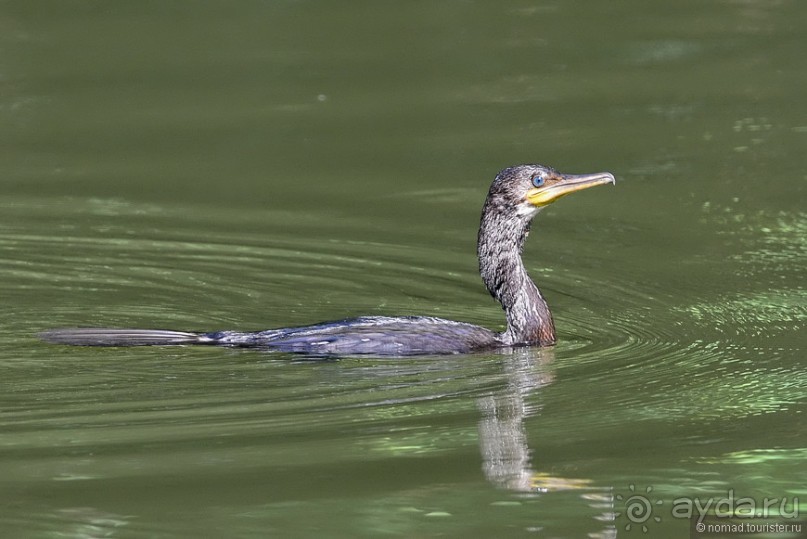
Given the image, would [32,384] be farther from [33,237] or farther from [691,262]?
[691,262]

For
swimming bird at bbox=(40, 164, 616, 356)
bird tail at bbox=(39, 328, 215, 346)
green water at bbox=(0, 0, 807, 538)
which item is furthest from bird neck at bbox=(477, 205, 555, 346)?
bird tail at bbox=(39, 328, 215, 346)

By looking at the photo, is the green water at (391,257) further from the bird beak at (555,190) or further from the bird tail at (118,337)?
the bird beak at (555,190)

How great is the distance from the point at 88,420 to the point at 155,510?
137 cm

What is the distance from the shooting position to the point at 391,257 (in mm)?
12008

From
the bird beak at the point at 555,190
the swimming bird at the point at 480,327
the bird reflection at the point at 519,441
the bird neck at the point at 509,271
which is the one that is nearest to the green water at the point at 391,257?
the bird reflection at the point at 519,441

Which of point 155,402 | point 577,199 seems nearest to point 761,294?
point 577,199

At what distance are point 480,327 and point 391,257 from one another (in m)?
1.94

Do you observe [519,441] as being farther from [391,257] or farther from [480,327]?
[391,257]
